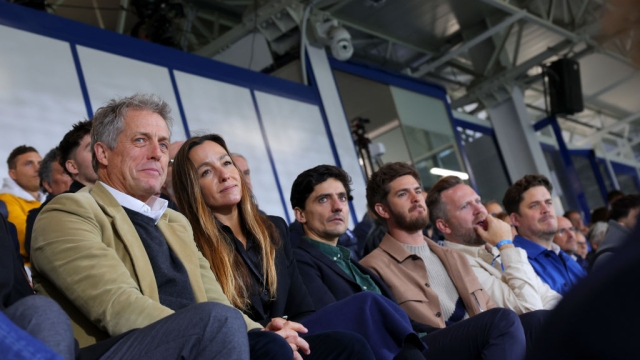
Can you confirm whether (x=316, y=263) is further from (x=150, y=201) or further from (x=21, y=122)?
(x=21, y=122)

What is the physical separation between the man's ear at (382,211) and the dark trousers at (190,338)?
2.06 m

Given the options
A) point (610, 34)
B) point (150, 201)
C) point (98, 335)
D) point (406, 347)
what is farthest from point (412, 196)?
point (610, 34)

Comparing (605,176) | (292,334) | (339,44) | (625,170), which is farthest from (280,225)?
(625,170)

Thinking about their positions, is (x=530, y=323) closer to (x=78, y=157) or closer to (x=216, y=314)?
(x=216, y=314)

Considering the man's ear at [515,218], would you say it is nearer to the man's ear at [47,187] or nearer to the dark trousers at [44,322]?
the man's ear at [47,187]

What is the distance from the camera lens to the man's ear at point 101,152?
7.25 ft

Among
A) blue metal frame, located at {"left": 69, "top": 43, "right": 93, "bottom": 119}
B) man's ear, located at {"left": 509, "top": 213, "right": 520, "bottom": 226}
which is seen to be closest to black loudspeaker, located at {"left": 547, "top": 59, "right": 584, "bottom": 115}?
man's ear, located at {"left": 509, "top": 213, "right": 520, "bottom": 226}

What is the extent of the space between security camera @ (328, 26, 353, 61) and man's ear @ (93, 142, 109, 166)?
597cm

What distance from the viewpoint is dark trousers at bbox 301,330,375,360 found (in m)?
2.03

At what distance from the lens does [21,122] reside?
16.6 ft

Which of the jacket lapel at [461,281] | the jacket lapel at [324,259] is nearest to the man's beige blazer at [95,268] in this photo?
the jacket lapel at [324,259]

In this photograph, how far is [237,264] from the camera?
8.33ft

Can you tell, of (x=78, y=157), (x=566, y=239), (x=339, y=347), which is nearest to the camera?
(x=339, y=347)

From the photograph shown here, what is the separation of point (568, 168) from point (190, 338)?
38.4ft
